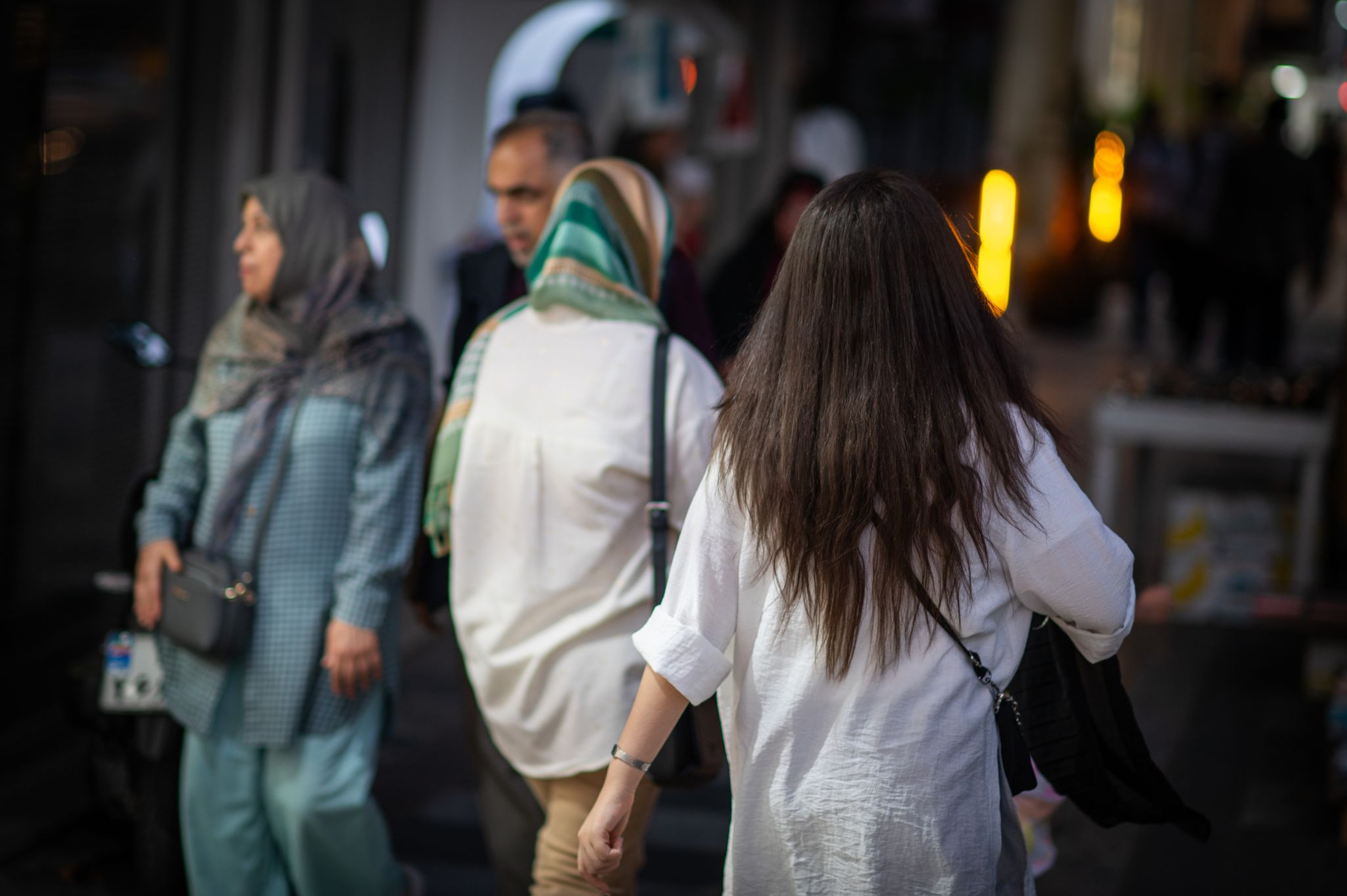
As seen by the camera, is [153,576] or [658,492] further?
[153,576]

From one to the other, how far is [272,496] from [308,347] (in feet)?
1.09

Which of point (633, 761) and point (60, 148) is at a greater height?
point (60, 148)

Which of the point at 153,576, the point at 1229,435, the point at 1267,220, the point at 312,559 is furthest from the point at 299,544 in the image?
the point at 1267,220

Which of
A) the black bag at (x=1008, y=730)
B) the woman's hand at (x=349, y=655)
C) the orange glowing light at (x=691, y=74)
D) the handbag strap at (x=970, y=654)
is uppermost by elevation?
the orange glowing light at (x=691, y=74)

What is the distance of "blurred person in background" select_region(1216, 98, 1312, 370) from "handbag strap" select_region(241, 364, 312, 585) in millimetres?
9615

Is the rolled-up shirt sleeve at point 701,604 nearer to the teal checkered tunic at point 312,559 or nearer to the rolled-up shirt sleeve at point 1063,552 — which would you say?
the rolled-up shirt sleeve at point 1063,552

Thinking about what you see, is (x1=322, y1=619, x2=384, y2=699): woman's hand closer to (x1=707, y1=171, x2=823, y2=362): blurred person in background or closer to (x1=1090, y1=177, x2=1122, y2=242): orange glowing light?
(x1=707, y1=171, x2=823, y2=362): blurred person in background

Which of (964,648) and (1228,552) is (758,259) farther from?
(964,648)

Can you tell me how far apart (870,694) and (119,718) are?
86.2 inches

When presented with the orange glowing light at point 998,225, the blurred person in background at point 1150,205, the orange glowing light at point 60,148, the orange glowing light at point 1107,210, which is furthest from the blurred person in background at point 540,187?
the orange glowing light at point 1107,210

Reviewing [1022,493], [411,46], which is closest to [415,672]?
[411,46]

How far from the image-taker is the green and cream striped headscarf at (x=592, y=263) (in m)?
2.94

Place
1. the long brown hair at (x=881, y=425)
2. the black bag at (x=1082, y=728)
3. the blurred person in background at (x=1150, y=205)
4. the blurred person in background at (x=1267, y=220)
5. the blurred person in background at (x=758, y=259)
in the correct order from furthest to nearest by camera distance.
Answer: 1. the blurred person in background at (x=1150, y=205)
2. the blurred person in background at (x=1267, y=220)
3. the blurred person in background at (x=758, y=259)
4. the black bag at (x=1082, y=728)
5. the long brown hair at (x=881, y=425)

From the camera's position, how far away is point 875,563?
210 centimetres
